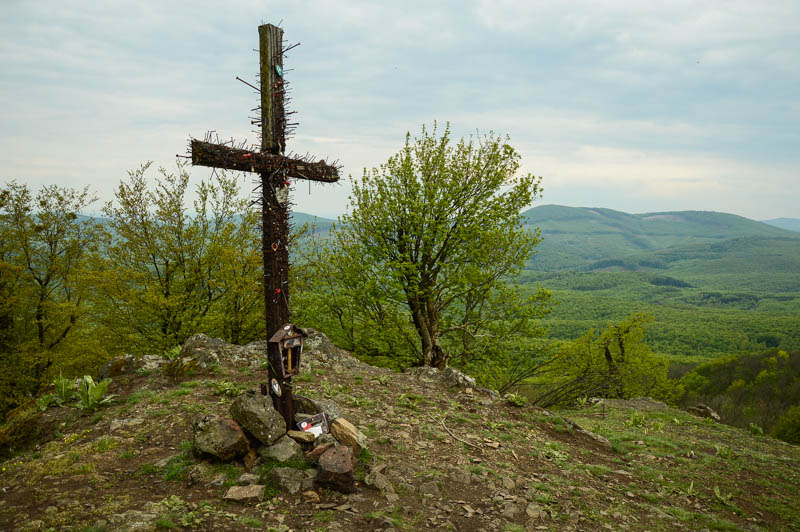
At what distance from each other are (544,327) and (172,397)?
47.6 ft

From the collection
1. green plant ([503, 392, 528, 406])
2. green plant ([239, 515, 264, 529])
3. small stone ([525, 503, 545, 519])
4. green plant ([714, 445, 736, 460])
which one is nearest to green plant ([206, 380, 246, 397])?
green plant ([239, 515, 264, 529])

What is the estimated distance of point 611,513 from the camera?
6.99 metres

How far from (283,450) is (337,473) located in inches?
46.2

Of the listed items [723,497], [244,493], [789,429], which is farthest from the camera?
[789,429]

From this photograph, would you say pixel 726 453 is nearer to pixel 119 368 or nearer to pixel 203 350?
pixel 203 350

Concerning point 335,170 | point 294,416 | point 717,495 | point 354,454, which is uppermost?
point 335,170

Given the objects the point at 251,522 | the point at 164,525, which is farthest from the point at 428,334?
the point at 164,525

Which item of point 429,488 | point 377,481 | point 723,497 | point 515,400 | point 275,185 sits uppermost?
point 275,185

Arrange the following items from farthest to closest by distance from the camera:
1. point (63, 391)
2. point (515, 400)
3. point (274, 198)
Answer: point (515, 400) < point (63, 391) < point (274, 198)

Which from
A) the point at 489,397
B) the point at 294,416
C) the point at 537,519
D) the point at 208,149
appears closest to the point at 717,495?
the point at 537,519

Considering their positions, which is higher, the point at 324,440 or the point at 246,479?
the point at 324,440

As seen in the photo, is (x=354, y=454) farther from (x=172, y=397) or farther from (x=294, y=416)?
(x=172, y=397)

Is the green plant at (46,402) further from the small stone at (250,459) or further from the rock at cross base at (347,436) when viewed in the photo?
the rock at cross base at (347,436)

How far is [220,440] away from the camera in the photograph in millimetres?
6664
